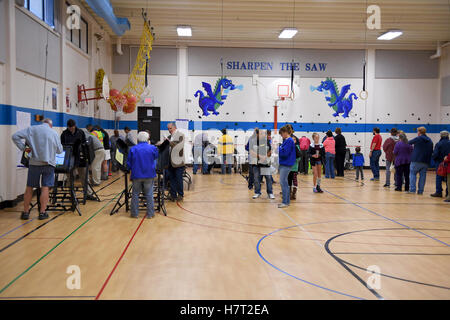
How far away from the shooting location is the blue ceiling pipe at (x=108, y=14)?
9.17 m

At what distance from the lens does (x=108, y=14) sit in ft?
32.9

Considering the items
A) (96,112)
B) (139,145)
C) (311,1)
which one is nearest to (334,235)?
(139,145)

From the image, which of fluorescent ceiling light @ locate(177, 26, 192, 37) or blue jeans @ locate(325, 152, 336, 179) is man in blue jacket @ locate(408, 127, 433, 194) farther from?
fluorescent ceiling light @ locate(177, 26, 192, 37)

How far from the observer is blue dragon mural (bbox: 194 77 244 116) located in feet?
49.0

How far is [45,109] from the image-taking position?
8516 mm

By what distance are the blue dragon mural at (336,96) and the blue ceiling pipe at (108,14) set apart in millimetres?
7631

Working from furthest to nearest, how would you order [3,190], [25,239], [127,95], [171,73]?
[171,73], [127,95], [3,190], [25,239]

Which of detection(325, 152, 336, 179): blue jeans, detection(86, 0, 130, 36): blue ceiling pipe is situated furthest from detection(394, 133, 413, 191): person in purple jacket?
detection(86, 0, 130, 36): blue ceiling pipe

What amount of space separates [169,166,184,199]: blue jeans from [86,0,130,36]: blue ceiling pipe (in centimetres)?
470

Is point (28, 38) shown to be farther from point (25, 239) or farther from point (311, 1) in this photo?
point (311, 1)

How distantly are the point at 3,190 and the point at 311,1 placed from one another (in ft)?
28.5

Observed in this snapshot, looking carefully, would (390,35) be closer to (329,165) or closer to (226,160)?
(329,165)

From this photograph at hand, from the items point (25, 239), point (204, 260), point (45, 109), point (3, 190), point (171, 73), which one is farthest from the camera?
point (171, 73)

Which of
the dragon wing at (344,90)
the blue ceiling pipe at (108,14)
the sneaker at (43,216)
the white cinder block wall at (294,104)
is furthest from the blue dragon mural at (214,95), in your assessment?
the sneaker at (43,216)
